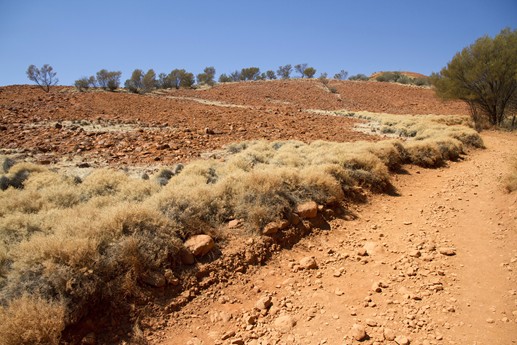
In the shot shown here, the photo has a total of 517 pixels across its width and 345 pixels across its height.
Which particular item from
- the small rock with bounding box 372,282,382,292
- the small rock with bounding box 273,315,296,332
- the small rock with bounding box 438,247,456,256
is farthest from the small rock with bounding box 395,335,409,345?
the small rock with bounding box 438,247,456,256

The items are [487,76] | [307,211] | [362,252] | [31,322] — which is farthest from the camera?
[487,76]

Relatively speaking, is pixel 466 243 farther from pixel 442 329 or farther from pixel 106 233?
pixel 106 233

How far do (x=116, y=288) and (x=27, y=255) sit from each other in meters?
1.05

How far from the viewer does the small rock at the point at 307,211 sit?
5.18m

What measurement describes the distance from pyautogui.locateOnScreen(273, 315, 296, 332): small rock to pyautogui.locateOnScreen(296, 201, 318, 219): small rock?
2043 millimetres

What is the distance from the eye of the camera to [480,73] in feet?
52.6

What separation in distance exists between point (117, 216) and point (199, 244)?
1131 mm

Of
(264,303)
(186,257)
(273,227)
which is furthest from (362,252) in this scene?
(186,257)

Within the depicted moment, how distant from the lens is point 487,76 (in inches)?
633

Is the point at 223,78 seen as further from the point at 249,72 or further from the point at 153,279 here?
the point at 153,279

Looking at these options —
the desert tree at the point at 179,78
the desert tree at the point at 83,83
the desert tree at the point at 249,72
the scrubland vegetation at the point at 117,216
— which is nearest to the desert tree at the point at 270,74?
the desert tree at the point at 249,72

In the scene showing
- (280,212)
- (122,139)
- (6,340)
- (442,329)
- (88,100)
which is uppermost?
(88,100)

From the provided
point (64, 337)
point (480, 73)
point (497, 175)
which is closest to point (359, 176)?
point (497, 175)

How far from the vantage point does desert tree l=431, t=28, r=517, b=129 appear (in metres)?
15.4
